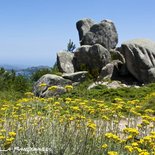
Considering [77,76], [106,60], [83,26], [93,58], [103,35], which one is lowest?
[77,76]

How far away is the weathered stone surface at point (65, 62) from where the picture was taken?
840 inches

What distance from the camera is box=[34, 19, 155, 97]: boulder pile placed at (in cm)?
1916

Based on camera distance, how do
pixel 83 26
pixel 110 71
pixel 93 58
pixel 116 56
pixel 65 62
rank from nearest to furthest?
pixel 110 71 → pixel 93 58 → pixel 116 56 → pixel 65 62 → pixel 83 26

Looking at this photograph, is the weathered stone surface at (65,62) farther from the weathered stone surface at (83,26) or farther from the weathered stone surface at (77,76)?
the weathered stone surface at (83,26)

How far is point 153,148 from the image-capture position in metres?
4.12

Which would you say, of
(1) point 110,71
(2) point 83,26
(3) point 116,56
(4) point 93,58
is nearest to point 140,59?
(1) point 110,71

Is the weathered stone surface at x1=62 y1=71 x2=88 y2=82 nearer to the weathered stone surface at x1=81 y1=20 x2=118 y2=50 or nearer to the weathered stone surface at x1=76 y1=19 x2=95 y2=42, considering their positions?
the weathered stone surface at x1=81 y1=20 x2=118 y2=50

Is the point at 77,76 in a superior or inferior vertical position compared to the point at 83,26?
inferior

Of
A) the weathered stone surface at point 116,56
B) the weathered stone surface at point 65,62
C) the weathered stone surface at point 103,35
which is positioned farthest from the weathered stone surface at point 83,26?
the weathered stone surface at point 116,56

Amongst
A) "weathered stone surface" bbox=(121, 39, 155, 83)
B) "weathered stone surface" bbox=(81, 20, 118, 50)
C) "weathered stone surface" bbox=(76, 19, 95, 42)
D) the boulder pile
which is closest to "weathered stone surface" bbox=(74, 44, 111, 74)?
the boulder pile

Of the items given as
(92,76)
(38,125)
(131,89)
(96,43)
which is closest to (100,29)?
(96,43)

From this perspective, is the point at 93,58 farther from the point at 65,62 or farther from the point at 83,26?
the point at 83,26

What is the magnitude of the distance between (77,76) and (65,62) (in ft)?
8.25

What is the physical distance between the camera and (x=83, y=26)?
24.9 m
